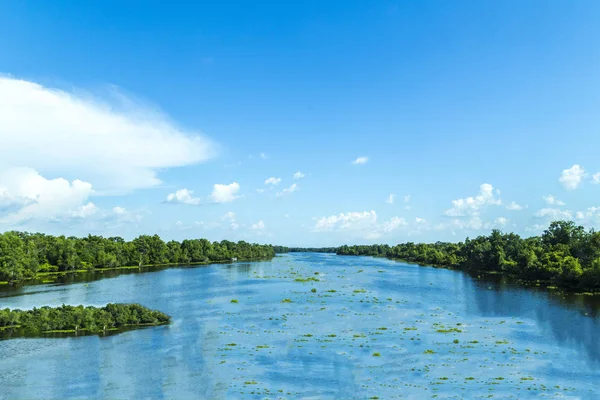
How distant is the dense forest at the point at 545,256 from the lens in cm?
9210

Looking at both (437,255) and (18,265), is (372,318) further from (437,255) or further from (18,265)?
(437,255)

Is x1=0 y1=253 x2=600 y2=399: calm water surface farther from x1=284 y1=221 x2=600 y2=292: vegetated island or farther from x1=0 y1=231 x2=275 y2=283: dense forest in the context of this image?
x1=0 y1=231 x2=275 y2=283: dense forest

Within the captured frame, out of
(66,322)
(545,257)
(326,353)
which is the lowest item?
(326,353)

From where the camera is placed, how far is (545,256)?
108 metres

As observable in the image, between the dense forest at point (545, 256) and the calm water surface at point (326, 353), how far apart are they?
14.9 metres

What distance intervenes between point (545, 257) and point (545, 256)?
593 millimetres

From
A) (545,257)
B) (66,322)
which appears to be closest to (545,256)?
(545,257)

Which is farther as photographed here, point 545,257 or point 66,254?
point 66,254

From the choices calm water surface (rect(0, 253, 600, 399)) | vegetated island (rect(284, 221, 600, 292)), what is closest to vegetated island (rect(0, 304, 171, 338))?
calm water surface (rect(0, 253, 600, 399))

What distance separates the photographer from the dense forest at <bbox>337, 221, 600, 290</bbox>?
9210 centimetres

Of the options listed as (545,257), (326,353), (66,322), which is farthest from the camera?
(545,257)

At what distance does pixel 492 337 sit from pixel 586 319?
1824cm

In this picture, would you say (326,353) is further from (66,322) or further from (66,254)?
(66,254)

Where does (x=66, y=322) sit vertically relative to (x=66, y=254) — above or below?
below
